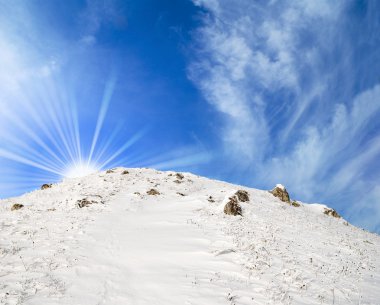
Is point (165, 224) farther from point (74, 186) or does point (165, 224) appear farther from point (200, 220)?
point (74, 186)

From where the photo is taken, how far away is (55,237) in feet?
52.9

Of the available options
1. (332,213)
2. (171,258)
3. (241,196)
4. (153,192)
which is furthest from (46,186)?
(332,213)

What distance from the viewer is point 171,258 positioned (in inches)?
565

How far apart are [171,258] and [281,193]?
3050 centimetres

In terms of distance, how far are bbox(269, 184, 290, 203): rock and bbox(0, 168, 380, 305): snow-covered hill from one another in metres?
13.0

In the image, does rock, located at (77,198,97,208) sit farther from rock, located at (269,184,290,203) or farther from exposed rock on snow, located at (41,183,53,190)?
rock, located at (269,184,290,203)

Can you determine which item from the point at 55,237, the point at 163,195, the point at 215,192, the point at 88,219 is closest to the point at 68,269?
the point at 55,237

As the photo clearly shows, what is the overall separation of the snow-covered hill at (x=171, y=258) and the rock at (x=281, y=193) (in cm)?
1295

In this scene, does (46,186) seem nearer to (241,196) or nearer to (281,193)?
(241,196)

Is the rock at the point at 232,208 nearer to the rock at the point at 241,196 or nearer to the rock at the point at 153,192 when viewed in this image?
the rock at the point at 241,196

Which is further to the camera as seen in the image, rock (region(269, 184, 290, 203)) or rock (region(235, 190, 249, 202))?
rock (region(269, 184, 290, 203))

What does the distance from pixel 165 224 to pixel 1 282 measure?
40.8ft

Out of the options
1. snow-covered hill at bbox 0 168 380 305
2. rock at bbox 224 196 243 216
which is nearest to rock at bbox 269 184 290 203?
snow-covered hill at bbox 0 168 380 305

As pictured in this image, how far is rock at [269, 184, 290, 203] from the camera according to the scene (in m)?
41.4
